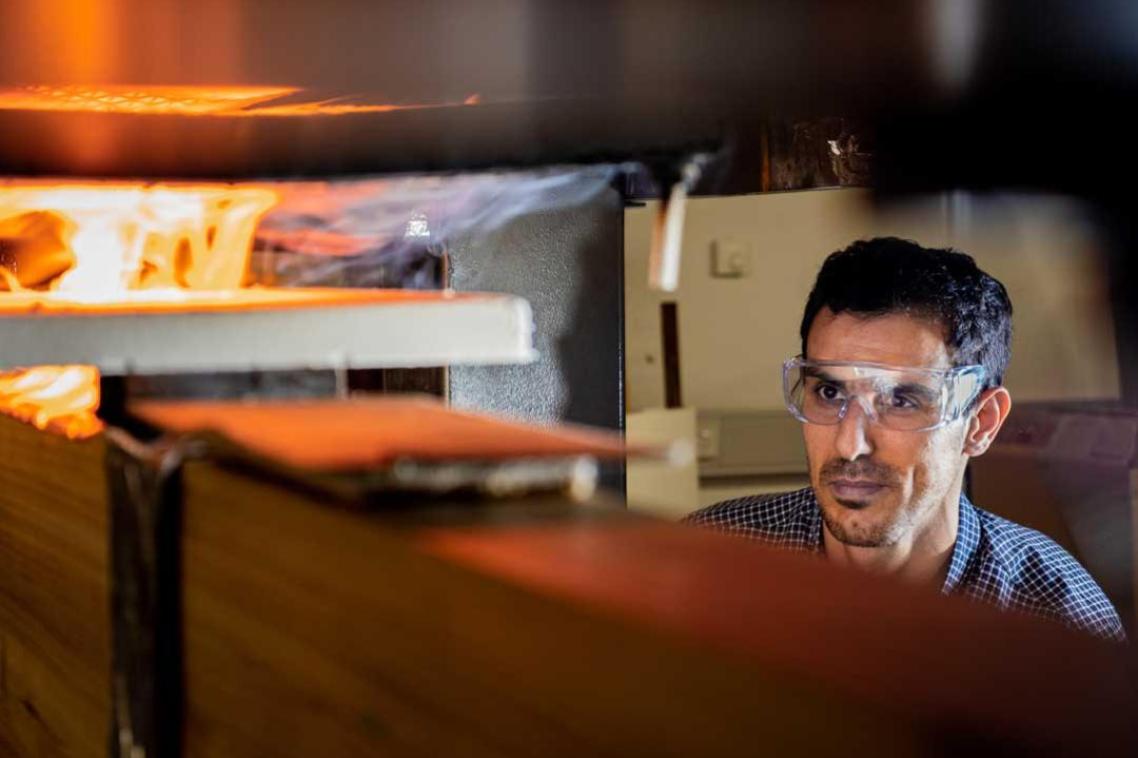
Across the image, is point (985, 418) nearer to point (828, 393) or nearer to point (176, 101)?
point (828, 393)

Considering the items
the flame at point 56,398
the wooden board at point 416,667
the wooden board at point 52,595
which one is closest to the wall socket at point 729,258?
the flame at point 56,398

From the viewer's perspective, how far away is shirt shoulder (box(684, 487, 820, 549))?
9.08 ft

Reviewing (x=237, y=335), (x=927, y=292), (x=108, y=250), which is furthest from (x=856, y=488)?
(x=237, y=335)

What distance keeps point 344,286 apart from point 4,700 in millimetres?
519

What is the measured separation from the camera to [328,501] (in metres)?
0.63

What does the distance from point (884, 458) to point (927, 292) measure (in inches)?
13.0

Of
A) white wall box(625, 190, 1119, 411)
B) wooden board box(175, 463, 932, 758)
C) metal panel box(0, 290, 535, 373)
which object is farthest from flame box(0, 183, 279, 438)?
white wall box(625, 190, 1119, 411)

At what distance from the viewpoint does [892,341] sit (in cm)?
257

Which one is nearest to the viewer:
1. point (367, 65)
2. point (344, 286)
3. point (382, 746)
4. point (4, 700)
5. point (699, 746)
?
point (699, 746)

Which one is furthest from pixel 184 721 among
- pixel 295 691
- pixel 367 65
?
pixel 367 65

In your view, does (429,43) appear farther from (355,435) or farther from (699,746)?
(699,746)

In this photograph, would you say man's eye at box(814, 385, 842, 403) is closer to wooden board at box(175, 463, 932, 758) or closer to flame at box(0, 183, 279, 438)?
flame at box(0, 183, 279, 438)

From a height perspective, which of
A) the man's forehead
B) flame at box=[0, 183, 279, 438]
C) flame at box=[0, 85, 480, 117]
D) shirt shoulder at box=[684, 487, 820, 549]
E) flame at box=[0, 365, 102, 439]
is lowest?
shirt shoulder at box=[684, 487, 820, 549]

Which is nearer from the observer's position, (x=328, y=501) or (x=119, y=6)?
(x=328, y=501)
